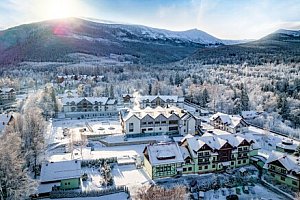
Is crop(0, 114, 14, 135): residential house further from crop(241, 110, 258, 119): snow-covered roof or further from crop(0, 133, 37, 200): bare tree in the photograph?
crop(241, 110, 258, 119): snow-covered roof

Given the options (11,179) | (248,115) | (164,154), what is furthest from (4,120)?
(248,115)

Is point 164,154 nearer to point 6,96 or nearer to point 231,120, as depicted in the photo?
point 231,120

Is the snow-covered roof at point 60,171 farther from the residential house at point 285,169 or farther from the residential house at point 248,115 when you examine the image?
the residential house at point 248,115

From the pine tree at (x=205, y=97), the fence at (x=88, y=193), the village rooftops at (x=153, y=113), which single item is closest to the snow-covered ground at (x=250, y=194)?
the fence at (x=88, y=193)

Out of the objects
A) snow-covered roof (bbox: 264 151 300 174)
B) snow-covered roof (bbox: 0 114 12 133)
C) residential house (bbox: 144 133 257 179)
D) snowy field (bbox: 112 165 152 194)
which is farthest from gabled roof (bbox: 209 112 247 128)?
snow-covered roof (bbox: 0 114 12 133)

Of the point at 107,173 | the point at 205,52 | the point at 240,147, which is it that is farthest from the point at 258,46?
the point at 107,173

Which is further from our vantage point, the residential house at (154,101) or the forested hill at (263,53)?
the forested hill at (263,53)
